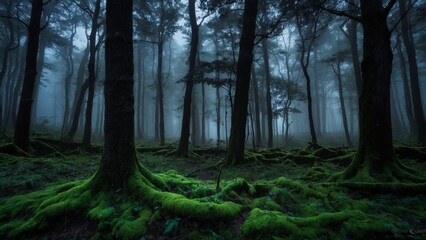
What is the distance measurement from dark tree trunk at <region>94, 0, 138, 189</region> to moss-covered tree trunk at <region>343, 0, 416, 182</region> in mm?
5308

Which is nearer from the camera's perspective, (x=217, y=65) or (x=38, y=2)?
(x=38, y=2)

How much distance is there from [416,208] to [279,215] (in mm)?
2730

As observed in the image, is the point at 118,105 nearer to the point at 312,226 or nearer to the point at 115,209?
the point at 115,209

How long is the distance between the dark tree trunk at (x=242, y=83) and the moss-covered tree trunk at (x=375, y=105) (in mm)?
4517

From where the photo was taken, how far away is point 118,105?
424 centimetres

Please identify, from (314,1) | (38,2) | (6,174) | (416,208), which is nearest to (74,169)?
(6,174)

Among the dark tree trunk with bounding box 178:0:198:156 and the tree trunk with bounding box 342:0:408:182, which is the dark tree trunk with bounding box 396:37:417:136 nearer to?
the dark tree trunk with bounding box 178:0:198:156

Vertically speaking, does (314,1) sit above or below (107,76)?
above

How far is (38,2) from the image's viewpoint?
9.67 m

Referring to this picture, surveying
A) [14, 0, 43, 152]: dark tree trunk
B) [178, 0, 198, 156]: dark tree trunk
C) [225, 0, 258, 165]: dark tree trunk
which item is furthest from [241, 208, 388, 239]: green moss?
[14, 0, 43, 152]: dark tree trunk

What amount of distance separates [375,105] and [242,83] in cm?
517

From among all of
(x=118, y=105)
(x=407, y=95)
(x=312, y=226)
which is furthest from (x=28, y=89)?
(x=407, y=95)

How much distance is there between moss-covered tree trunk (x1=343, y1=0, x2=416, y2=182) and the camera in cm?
526

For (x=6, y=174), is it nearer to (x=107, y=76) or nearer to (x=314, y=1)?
(x=107, y=76)
